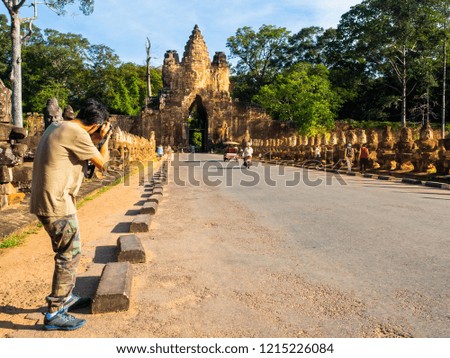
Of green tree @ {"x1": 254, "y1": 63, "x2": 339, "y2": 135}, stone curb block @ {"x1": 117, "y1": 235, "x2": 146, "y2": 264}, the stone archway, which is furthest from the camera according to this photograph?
the stone archway

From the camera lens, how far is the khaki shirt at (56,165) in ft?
10.5

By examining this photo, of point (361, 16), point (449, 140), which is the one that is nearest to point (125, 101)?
point (361, 16)

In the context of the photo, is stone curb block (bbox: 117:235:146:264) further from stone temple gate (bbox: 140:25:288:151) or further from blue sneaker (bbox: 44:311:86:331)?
stone temple gate (bbox: 140:25:288:151)

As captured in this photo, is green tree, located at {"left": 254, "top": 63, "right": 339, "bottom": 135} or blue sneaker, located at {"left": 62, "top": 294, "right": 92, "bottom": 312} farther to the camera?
green tree, located at {"left": 254, "top": 63, "right": 339, "bottom": 135}

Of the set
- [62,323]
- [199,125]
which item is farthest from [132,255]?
[199,125]

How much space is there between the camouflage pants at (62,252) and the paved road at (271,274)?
0.26 meters

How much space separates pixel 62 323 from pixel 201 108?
60.3 m

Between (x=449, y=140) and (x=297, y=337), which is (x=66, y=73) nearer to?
(x=449, y=140)

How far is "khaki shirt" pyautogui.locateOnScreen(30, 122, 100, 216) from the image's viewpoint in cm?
319

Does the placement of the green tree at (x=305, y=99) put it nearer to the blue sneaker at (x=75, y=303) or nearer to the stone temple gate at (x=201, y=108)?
the stone temple gate at (x=201, y=108)

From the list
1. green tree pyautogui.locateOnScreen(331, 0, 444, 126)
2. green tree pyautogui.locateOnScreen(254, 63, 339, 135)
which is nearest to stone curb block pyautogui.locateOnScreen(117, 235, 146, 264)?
green tree pyautogui.locateOnScreen(331, 0, 444, 126)

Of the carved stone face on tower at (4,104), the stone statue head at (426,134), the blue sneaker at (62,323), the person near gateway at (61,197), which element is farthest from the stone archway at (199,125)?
the blue sneaker at (62,323)

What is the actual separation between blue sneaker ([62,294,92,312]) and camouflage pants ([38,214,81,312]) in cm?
5

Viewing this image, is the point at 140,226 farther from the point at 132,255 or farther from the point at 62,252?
the point at 62,252
